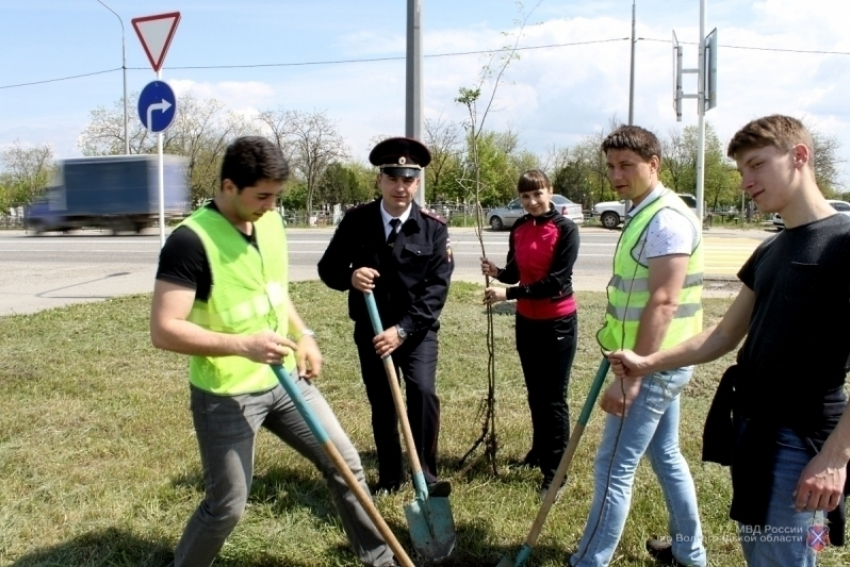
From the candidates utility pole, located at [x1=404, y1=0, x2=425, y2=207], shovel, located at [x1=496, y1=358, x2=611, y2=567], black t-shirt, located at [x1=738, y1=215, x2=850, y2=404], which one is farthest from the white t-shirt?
utility pole, located at [x1=404, y1=0, x2=425, y2=207]

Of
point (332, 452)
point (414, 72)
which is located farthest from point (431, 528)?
point (414, 72)

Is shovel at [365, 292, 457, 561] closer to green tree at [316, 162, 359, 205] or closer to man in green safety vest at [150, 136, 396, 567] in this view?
man in green safety vest at [150, 136, 396, 567]

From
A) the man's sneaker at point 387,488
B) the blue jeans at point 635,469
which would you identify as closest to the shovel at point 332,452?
the blue jeans at point 635,469

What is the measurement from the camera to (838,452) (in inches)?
75.7

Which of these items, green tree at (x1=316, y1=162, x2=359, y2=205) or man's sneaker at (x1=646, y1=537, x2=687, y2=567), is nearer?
man's sneaker at (x1=646, y1=537, x2=687, y2=567)

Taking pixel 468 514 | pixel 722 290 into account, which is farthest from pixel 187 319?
pixel 722 290

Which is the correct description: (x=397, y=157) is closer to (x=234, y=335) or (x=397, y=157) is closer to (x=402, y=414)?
(x=402, y=414)

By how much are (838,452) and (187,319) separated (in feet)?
6.68

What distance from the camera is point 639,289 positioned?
281cm

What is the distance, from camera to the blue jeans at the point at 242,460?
2732 mm

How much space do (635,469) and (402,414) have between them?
3.30 ft

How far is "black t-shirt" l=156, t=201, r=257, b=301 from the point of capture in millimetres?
2545

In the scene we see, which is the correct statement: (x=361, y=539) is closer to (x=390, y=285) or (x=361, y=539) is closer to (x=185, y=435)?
(x=390, y=285)

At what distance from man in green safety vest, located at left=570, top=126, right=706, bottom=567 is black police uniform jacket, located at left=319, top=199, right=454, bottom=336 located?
110 cm
